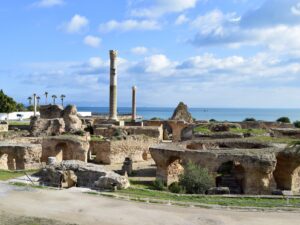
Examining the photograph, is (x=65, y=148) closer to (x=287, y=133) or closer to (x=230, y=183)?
(x=230, y=183)

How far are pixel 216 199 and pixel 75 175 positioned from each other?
266 inches

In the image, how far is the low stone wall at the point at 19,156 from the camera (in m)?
Result: 27.9

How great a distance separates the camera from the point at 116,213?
50.0 ft

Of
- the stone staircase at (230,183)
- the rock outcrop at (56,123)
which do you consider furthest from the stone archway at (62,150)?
the stone staircase at (230,183)

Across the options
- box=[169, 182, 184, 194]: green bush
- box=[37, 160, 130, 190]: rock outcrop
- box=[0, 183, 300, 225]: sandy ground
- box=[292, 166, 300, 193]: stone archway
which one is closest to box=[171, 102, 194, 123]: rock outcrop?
box=[292, 166, 300, 193]: stone archway

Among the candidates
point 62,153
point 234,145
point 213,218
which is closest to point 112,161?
point 62,153

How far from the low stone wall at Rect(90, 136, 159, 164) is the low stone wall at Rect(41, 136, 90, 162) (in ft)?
6.47

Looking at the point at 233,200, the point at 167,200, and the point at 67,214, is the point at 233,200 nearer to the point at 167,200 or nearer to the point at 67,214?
the point at 167,200

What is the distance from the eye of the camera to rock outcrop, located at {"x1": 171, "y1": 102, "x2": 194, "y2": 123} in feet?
195

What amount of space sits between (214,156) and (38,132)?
19108 mm

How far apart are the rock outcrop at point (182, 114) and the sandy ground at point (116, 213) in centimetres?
4226

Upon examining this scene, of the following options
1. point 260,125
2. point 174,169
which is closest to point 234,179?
point 174,169

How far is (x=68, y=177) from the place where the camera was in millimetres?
20516

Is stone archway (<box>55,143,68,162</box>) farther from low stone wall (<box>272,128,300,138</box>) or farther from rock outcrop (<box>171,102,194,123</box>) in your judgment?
rock outcrop (<box>171,102,194,123</box>)
